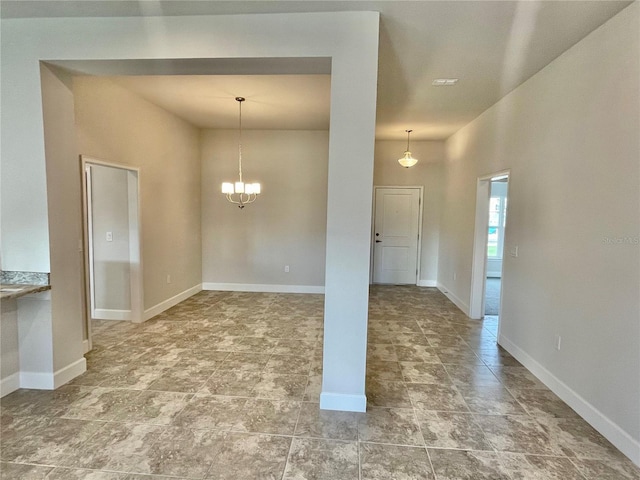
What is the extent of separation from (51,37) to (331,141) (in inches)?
89.1

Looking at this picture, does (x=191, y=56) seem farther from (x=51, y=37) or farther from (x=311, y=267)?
(x=311, y=267)

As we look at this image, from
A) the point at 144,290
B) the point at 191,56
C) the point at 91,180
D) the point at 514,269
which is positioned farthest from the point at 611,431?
the point at 91,180

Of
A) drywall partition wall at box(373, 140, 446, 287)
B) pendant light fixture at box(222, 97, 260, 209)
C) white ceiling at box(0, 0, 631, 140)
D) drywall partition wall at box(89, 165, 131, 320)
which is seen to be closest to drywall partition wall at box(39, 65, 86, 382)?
white ceiling at box(0, 0, 631, 140)

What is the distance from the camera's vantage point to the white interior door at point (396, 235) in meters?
6.59

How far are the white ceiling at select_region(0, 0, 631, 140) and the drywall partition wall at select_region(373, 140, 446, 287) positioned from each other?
1563mm

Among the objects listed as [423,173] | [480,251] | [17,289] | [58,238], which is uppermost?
[423,173]

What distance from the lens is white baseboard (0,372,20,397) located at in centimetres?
254

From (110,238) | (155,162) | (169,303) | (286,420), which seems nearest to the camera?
(286,420)

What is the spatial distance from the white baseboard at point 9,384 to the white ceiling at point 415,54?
2.76m

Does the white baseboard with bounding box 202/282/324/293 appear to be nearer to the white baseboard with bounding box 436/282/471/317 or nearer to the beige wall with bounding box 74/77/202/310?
the beige wall with bounding box 74/77/202/310

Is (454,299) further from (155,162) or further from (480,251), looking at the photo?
(155,162)

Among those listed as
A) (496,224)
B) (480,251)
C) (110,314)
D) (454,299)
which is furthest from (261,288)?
(496,224)

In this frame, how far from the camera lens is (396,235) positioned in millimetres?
6672

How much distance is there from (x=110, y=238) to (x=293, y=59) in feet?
11.2
